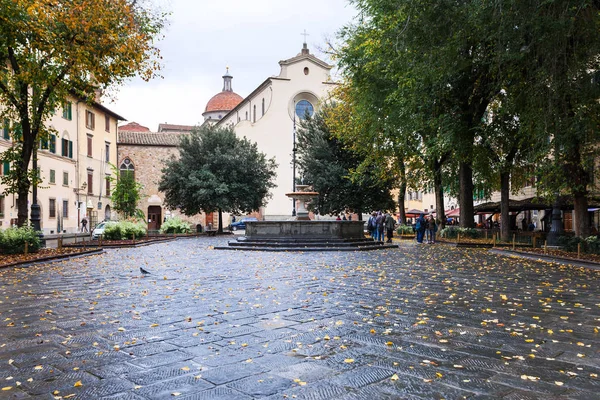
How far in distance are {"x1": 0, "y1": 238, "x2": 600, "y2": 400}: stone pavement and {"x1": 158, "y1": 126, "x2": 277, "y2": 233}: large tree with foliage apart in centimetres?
2868

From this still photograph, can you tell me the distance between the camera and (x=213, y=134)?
41.4 m

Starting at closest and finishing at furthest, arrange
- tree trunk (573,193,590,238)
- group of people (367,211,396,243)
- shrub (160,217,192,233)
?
1. tree trunk (573,193,590,238)
2. group of people (367,211,396,243)
3. shrub (160,217,192,233)

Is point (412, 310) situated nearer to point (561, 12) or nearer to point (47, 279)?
point (47, 279)

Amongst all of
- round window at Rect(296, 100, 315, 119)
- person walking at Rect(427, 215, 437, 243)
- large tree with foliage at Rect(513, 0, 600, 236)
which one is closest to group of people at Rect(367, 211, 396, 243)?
person walking at Rect(427, 215, 437, 243)

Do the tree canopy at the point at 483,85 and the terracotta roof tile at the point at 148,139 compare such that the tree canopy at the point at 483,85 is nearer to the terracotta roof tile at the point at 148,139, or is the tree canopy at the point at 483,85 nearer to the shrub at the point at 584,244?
the shrub at the point at 584,244

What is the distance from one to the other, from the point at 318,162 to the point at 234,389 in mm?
32649

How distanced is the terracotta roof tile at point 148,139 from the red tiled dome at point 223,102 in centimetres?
2234

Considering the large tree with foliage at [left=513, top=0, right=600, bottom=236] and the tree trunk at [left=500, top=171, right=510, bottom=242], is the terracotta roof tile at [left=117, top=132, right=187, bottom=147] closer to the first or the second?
the tree trunk at [left=500, top=171, right=510, bottom=242]

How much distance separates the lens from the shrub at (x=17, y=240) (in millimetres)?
15711

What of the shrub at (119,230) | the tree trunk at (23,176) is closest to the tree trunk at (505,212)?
the shrub at (119,230)

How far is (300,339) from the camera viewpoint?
5.30 metres

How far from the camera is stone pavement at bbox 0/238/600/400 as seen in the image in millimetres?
3900

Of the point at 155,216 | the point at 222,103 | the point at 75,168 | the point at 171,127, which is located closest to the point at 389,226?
the point at 75,168

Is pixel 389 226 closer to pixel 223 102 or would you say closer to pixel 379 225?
pixel 379 225
